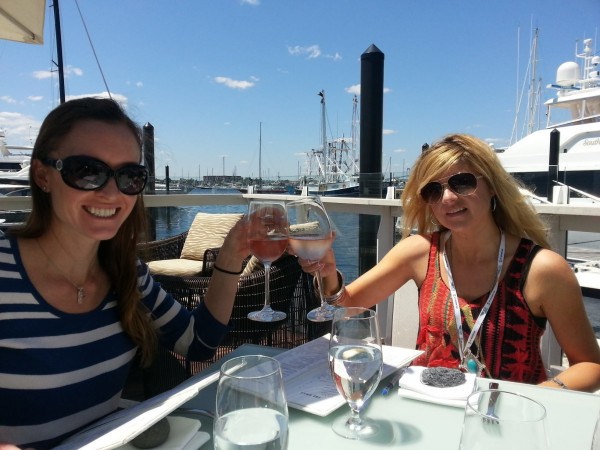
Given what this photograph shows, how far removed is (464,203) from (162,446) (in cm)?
144

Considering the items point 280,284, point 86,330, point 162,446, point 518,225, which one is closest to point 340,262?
point 280,284

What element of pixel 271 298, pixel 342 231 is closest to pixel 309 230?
pixel 271 298

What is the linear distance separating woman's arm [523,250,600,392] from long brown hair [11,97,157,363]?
144 centimetres

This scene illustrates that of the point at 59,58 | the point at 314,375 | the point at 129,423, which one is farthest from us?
the point at 59,58

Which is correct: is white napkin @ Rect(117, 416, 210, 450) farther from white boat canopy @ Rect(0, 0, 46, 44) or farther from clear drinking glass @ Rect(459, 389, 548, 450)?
white boat canopy @ Rect(0, 0, 46, 44)

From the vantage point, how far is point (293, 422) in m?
1.03

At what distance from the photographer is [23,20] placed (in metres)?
3.20

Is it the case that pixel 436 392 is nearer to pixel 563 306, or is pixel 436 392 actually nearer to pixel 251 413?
pixel 251 413

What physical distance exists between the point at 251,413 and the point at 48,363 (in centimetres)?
85

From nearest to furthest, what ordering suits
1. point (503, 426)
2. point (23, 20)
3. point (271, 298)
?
A: 1. point (503, 426)
2. point (271, 298)
3. point (23, 20)

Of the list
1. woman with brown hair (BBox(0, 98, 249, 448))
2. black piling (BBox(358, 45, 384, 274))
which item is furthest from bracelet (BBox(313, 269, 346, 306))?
black piling (BBox(358, 45, 384, 274))

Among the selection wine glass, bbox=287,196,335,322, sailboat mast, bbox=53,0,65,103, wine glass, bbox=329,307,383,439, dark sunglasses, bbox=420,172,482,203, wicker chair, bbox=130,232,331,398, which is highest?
sailboat mast, bbox=53,0,65,103

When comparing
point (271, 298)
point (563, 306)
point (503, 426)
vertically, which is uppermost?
point (503, 426)

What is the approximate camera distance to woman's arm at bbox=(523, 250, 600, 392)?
1600mm
